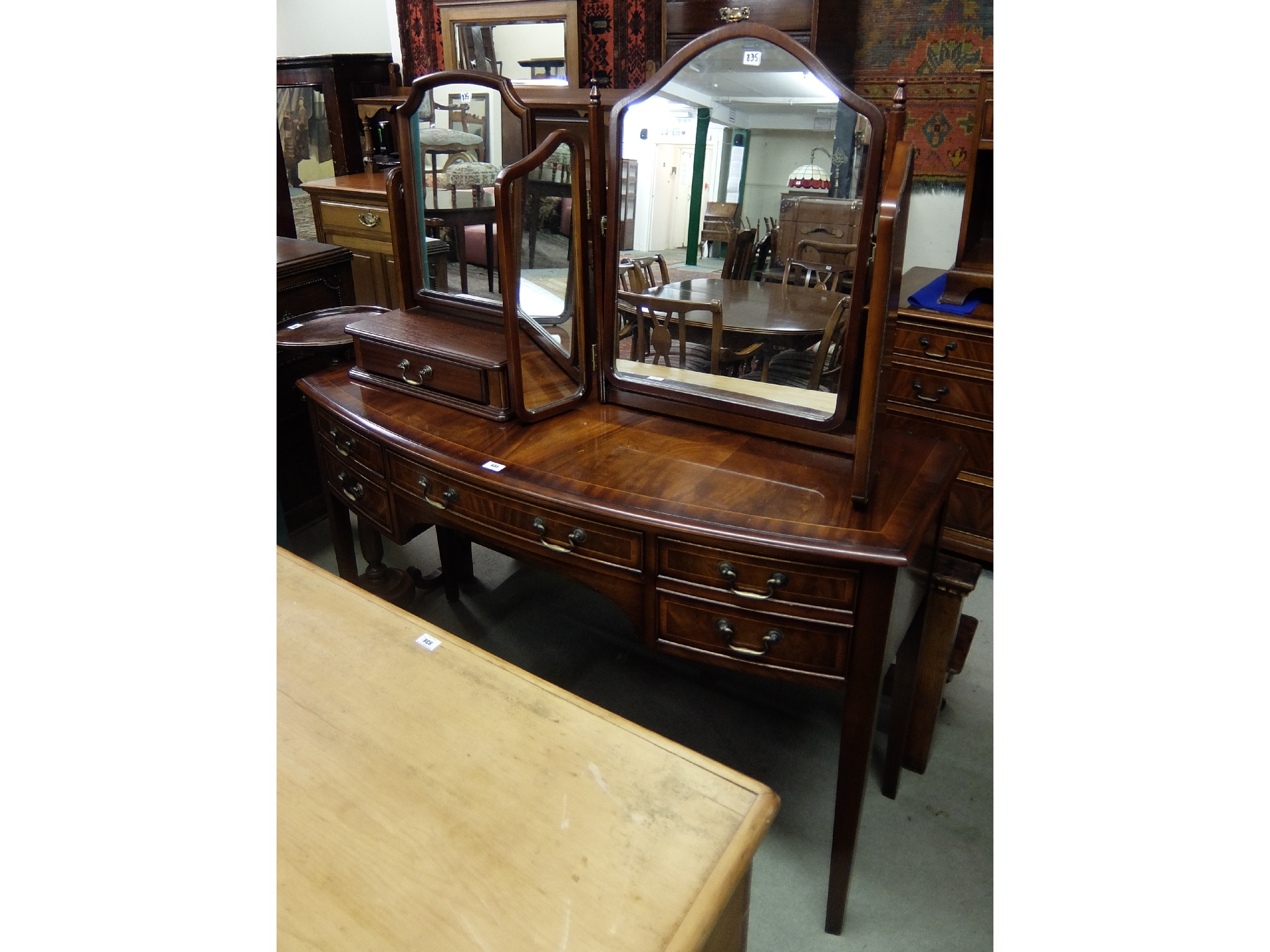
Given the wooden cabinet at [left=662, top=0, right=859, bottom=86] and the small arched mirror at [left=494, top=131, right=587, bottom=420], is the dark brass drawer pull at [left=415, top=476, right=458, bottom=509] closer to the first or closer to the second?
the small arched mirror at [left=494, top=131, right=587, bottom=420]

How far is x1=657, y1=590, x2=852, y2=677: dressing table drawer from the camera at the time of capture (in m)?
1.35

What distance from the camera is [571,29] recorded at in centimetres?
336

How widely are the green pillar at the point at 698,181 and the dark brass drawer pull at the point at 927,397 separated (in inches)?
50.5

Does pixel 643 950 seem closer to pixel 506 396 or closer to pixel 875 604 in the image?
pixel 875 604

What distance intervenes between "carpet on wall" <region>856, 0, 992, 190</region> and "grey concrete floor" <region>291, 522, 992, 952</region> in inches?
61.2

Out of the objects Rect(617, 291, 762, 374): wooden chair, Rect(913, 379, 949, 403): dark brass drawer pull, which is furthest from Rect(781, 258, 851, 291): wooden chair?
Rect(913, 379, 949, 403): dark brass drawer pull

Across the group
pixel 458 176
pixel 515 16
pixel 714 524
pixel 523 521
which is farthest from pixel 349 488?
pixel 515 16

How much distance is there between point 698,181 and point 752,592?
87 cm

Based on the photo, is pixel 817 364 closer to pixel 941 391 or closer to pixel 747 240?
pixel 747 240

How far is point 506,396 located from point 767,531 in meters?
0.71

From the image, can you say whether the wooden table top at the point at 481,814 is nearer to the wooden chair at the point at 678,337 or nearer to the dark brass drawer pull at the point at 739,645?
the dark brass drawer pull at the point at 739,645

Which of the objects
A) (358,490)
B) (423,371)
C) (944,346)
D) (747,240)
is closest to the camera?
(747,240)

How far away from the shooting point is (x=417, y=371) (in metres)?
1.83

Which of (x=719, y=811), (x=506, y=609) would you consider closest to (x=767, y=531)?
(x=719, y=811)
